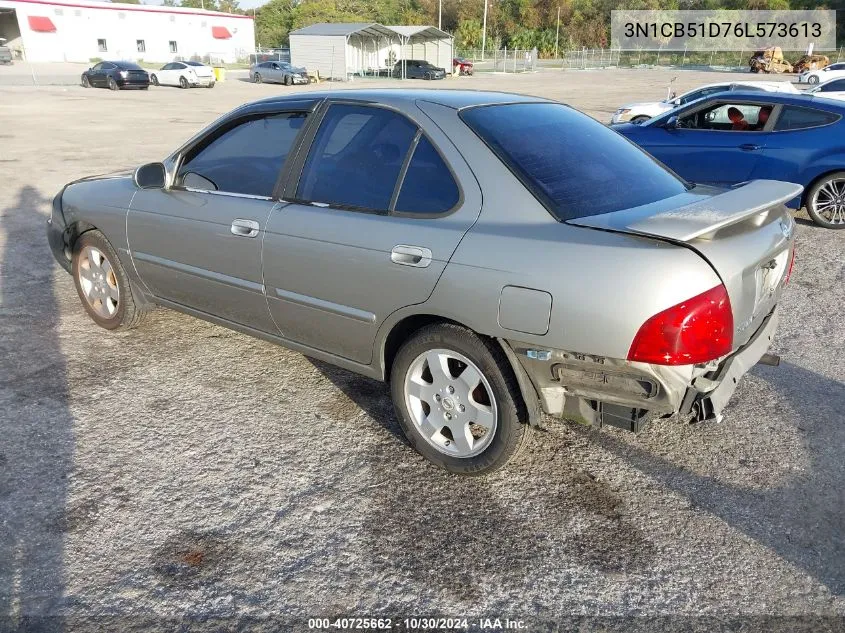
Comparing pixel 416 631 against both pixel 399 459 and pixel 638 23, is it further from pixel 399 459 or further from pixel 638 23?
pixel 638 23

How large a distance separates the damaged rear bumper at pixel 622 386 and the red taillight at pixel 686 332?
0.05 m

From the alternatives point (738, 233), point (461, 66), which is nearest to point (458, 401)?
point (738, 233)

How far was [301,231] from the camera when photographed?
3.48 meters

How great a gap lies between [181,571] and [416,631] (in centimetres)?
95

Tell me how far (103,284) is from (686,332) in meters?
4.04

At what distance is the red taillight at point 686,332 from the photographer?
251 centimetres

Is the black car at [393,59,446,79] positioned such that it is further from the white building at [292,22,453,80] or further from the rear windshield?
the rear windshield

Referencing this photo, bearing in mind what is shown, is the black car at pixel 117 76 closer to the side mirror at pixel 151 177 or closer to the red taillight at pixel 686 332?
the side mirror at pixel 151 177

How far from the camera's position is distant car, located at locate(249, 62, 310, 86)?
130 feet

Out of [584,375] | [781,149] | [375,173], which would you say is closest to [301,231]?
[375,173]

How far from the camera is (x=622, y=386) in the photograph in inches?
106

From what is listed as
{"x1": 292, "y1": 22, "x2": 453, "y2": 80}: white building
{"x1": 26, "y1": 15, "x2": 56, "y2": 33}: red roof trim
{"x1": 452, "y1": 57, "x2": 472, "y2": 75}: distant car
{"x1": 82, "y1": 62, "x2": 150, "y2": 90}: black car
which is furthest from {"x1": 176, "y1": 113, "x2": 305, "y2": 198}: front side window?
{"x1": 26, "y1": 15, "x2": 56, "y2": 33}: red roof trim

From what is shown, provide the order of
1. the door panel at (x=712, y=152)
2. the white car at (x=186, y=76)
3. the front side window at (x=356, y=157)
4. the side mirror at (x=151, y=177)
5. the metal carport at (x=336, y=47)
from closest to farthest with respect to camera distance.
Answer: the front side window at (x=356, y=157), the side mirror at (x=151, y=177), the door panel at (x=712, y=152), the white car at (x=186, y=76), the metal carport at (x=336, y=47)

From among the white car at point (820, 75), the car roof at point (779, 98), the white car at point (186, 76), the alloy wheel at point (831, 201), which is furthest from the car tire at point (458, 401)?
the white car at point (820, 75)
